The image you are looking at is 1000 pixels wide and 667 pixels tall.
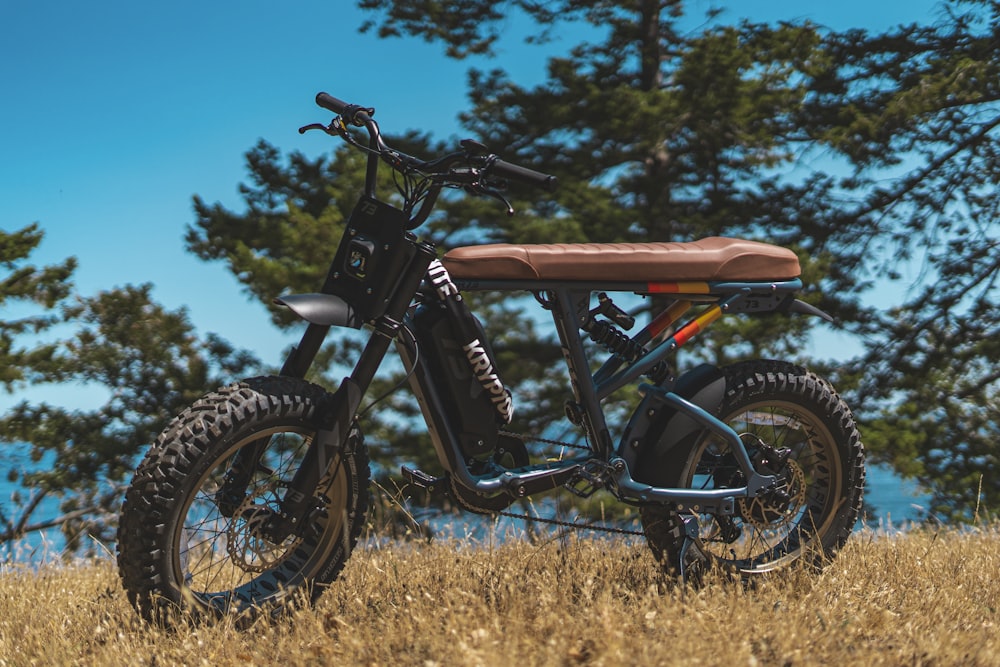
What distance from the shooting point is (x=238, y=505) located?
3639mm

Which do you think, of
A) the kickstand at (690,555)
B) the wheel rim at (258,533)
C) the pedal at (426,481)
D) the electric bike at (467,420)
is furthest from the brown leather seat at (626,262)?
the kickstand at (690,555)

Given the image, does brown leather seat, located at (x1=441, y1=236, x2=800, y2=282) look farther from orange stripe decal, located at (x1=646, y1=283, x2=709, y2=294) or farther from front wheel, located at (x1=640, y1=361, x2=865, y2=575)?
front wheel, located at (x1=640, y1=361, x2=865, y2=575)

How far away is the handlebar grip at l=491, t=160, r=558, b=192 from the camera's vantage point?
3.58 metres

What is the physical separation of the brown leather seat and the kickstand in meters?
1.05

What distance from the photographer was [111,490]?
48.1 ft

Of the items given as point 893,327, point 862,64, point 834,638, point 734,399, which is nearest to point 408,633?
point 834,638

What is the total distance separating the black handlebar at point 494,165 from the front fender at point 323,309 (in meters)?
0.58

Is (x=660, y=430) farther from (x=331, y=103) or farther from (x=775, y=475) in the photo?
(x=331, y=103)

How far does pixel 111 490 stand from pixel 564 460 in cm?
1231

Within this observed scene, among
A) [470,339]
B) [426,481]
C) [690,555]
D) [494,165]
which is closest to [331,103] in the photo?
[494,165]

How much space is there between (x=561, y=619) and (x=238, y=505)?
1.25 metres

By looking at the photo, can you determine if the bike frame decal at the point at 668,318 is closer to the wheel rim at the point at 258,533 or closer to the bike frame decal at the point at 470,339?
the bike frame decal at the point at 470,339

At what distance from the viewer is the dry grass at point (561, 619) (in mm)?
3076

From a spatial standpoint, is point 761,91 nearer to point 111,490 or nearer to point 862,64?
point 862,64
